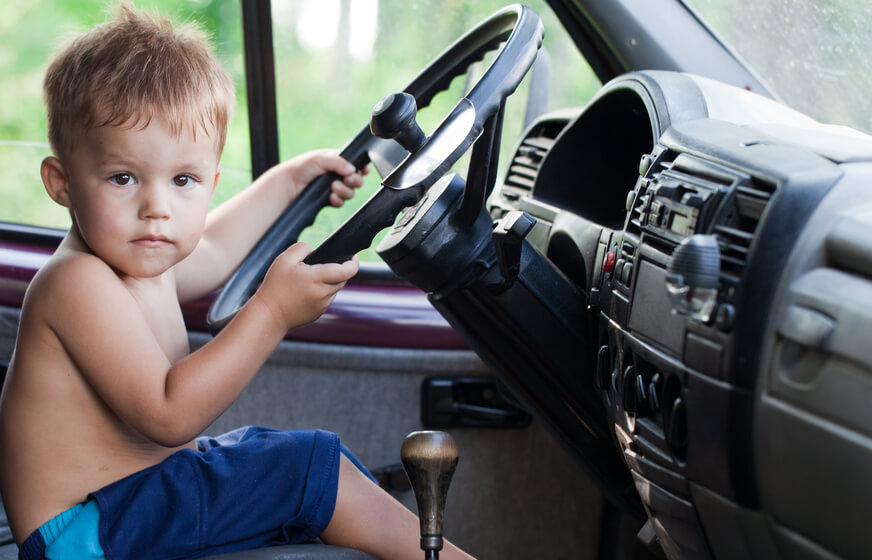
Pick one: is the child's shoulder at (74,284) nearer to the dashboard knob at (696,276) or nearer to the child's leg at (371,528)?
the child's leg at (371,528)

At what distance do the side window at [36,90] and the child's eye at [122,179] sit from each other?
0.78m

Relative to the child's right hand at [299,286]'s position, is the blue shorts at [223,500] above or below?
below

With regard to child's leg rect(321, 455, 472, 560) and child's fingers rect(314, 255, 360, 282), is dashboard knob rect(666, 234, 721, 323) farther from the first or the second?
child's leg rect(321, 455, 472, 560)

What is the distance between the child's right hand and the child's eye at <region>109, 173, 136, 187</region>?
17cm

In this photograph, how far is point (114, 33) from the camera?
1.03 m

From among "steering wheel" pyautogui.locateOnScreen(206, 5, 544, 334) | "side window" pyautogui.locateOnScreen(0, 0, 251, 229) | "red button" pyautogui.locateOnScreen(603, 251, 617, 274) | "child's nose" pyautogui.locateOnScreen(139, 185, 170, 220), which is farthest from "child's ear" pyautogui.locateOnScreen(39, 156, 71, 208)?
"side window" pyautogui.locateOnScreen(0, 0, 251, 229)

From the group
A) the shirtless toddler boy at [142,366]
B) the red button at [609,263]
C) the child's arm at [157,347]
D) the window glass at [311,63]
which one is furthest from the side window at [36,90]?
the red button at [609,263]

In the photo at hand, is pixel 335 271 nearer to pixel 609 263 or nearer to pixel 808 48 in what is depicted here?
pixel 609 263

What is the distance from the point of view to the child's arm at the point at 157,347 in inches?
38.3

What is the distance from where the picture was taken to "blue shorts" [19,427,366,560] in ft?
3.28

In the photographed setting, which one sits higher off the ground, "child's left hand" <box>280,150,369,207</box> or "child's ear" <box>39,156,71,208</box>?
"child's ear" <box>39,156,71,208</box>

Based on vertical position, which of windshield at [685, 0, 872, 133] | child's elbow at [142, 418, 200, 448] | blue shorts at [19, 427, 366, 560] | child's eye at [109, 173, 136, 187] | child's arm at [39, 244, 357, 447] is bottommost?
blue shorts at [19, 427, 366, 560]

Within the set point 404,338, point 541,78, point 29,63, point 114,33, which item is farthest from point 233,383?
point 29,63

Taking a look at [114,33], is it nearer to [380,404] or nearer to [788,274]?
[788,274]
